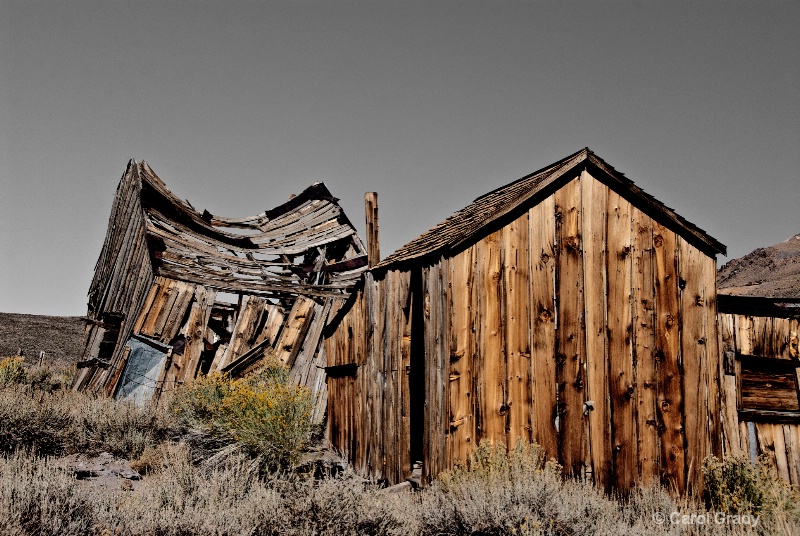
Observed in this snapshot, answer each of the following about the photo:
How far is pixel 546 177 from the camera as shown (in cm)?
691

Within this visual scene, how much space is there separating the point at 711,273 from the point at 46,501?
23.5ft

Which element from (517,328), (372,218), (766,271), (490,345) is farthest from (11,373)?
(766,271)

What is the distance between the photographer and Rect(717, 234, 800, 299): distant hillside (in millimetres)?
31125

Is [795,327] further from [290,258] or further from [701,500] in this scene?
[290,258]

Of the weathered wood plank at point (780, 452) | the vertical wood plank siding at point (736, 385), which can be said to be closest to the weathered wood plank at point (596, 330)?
the vertical wood plank siding at point (736, 385)

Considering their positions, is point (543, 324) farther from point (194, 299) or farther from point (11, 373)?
point (11, 373)

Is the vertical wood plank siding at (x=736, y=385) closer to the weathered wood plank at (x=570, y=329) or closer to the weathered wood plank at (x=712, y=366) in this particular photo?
the weathered wood plank at (x=712, y=366)

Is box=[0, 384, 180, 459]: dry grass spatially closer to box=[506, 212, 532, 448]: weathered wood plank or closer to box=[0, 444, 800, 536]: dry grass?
box=[0, 444, 800, 536]: dry grass

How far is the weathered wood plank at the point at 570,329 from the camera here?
6.68m

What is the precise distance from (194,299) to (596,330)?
30.4 ft

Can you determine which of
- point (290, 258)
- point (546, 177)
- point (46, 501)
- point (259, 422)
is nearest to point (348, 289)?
point (290, 258)

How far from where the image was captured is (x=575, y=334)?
6.89 m

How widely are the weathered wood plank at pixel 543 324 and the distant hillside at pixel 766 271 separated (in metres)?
26.7

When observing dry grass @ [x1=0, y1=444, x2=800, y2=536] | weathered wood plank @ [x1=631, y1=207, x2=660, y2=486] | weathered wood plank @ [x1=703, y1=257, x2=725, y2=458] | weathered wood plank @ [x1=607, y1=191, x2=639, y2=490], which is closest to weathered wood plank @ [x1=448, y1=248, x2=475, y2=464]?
dry grass @ [x1=0, y1=444, x2=800, y2=536]
